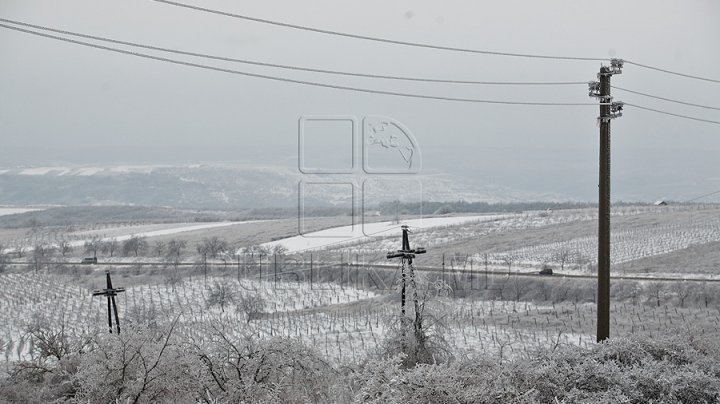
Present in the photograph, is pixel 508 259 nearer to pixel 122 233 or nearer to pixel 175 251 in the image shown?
pixel 175 251

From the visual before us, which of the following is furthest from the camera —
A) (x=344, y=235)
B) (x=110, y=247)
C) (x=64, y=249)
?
(x=110, y=247)

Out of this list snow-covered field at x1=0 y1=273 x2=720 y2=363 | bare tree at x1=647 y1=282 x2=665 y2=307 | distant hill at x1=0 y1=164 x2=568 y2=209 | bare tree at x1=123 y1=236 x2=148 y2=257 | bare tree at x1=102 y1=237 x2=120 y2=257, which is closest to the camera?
snow-covered field at x1=0 y1=273 x2=720 y2=363

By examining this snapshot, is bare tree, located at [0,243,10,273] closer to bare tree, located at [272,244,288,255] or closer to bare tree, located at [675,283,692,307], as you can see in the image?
bare tree, located at [272,244,288,255]

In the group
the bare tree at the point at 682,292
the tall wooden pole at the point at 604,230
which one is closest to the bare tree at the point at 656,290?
the bare tree at the point at 682,292

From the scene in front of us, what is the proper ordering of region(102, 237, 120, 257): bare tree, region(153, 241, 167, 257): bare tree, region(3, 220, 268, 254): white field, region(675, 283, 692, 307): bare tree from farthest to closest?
1. region(3, 220, 268, 254): white field
2. region(102, 237, 120, 257): bare tree
3. region(153, 241, 167, 257): bare tree
4. region(675, 283, 692, 307): bare tree

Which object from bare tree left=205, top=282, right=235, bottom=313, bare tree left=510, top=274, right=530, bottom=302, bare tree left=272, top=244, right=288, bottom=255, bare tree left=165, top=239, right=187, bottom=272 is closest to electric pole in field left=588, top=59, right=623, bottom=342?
bare tree left=510, top=274, right=530, bottom=302

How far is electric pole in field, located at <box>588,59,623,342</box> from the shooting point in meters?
12.5

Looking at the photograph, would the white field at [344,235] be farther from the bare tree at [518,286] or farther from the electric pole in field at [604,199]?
the electric pole in field at [604,199]

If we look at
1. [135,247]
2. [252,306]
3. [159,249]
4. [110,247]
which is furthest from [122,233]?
[252,306]

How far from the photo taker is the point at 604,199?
41.1ft

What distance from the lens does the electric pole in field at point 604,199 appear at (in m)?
12.5

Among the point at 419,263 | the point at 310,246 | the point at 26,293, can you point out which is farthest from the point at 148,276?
the point at 419,263

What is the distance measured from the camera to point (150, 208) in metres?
132

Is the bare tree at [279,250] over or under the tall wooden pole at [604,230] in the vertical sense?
under
